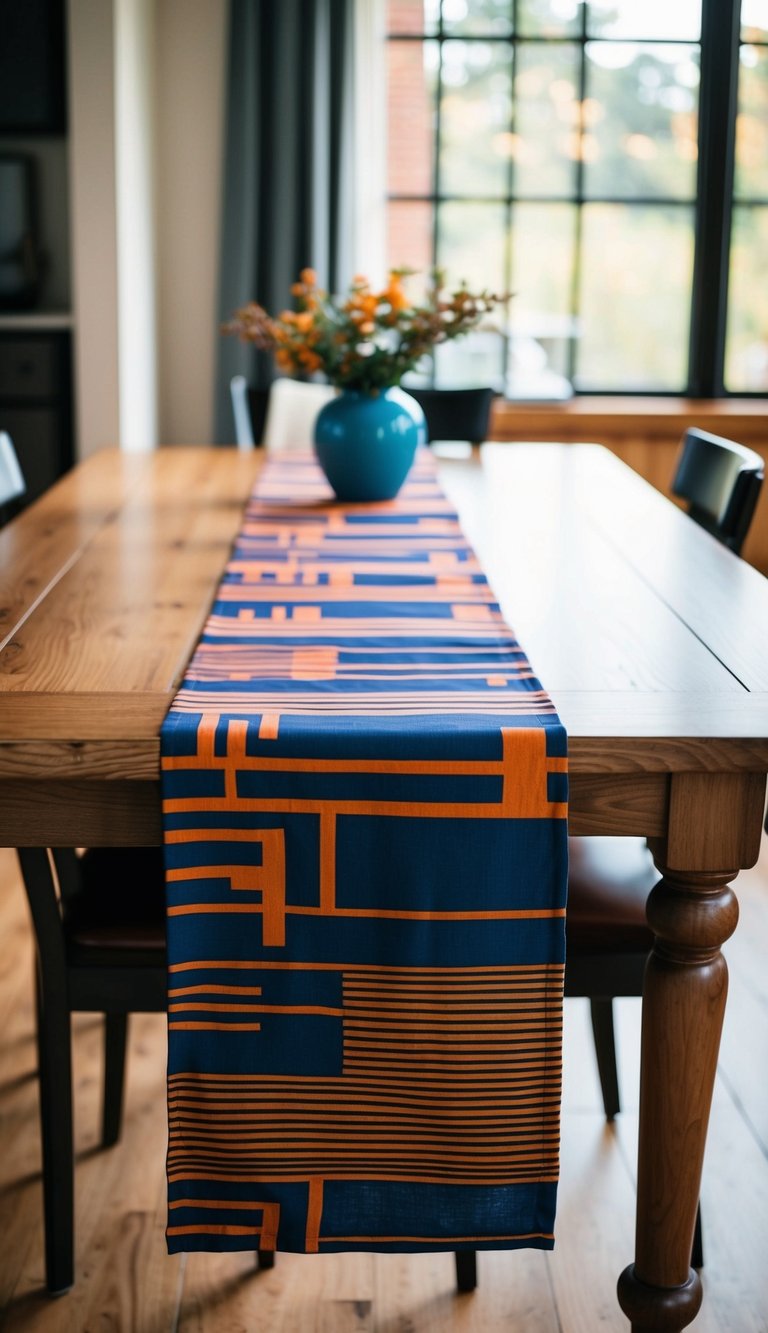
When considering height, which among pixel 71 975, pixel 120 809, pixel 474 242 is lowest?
pixel 71 975

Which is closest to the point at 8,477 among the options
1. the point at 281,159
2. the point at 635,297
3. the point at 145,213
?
the point at 145,213

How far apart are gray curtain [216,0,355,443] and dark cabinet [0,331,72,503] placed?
0.62 meters

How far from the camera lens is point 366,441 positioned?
2.33 metres

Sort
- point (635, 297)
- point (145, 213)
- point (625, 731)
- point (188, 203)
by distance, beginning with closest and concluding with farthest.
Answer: point (625, 731)
point (145, 213)
point (188, 203)
point (635, 297)

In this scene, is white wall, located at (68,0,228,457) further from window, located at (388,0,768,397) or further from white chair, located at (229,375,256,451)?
white chair, located at (229,375,256,451)

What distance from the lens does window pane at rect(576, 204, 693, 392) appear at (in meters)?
5.09

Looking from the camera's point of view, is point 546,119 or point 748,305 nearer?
point 546,119

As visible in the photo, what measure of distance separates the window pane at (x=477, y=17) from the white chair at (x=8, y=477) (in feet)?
10.2

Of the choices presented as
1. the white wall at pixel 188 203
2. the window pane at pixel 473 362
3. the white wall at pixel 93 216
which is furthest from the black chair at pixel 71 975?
the window pane at pixel 473 362

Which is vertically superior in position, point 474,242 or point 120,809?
point 474,242

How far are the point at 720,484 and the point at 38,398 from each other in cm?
270

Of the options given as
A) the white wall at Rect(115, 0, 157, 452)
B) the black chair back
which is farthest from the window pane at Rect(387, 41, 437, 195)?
the black chair back

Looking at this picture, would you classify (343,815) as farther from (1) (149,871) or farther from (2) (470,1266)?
(2) (470,1266)

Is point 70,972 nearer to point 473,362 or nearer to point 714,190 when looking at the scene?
point 473,362
